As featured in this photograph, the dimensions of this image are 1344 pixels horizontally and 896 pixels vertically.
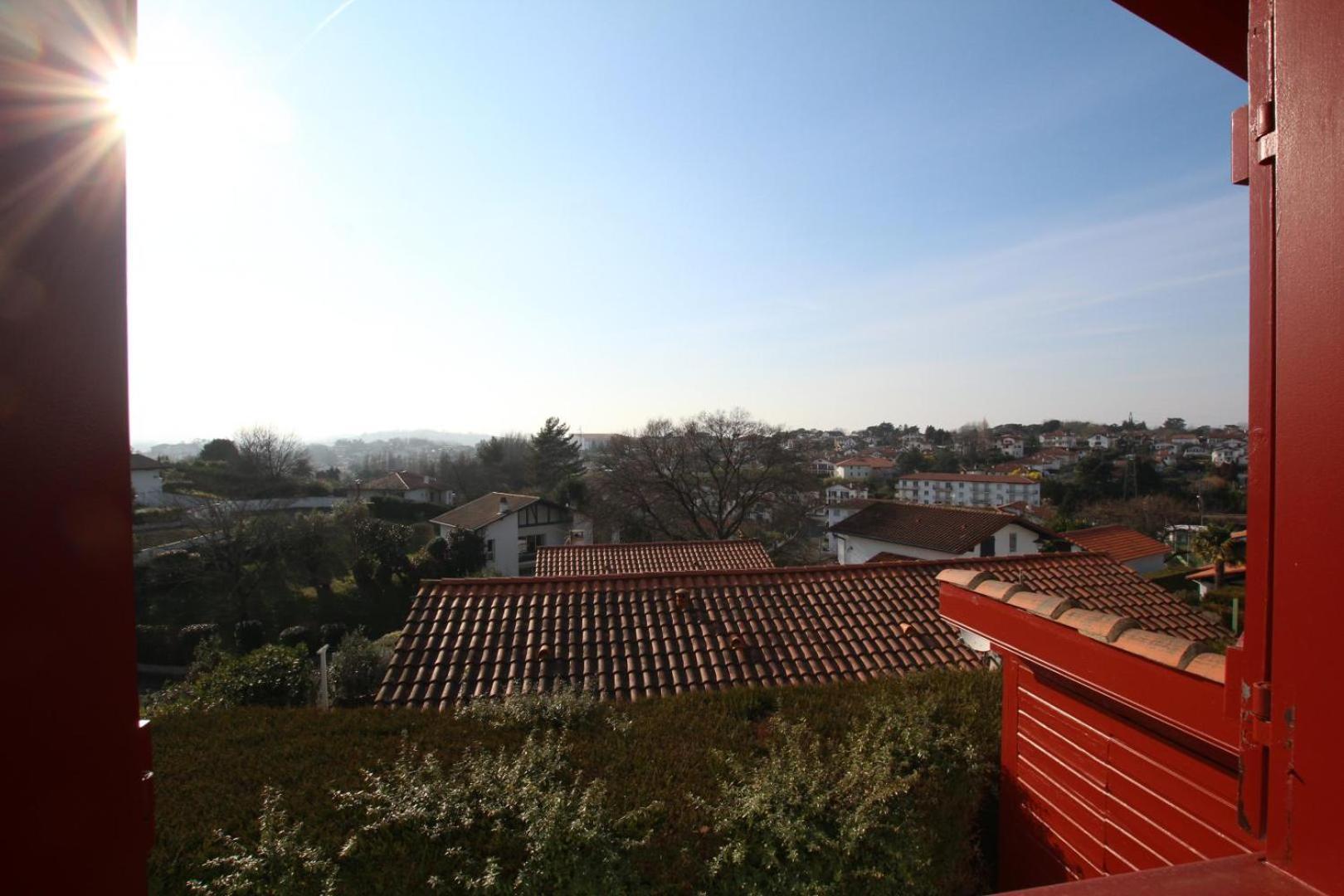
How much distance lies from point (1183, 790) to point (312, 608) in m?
25.3

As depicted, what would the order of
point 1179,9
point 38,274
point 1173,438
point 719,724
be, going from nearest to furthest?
point 38,274 < point 1179,9 < point 719,724 < point 1173,438

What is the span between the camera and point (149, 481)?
26.8 m

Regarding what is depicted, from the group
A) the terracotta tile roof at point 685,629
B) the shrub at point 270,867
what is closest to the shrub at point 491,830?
the shrub at point 270,867

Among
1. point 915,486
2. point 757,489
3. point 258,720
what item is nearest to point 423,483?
point 757,489

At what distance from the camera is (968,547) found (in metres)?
24.0

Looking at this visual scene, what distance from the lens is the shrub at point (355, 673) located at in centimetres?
1232

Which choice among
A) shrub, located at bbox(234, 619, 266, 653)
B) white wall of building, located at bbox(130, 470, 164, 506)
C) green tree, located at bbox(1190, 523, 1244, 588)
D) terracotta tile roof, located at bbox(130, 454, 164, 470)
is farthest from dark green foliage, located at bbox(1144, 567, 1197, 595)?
terracotta tile roof, located at bbox(130, 454, 164, 470)

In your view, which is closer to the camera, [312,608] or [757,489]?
[312,608]

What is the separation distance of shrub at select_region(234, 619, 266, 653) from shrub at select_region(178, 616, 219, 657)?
25.6 inches

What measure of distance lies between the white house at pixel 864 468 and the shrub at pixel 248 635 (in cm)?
5341

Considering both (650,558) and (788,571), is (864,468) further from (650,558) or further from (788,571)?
(788,571)

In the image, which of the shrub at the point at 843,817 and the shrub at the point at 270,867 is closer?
the shrub at the point at 270,867

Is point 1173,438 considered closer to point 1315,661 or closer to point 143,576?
point 1315,661

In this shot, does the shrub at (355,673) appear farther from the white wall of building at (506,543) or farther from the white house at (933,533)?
the white house at (933,533)
